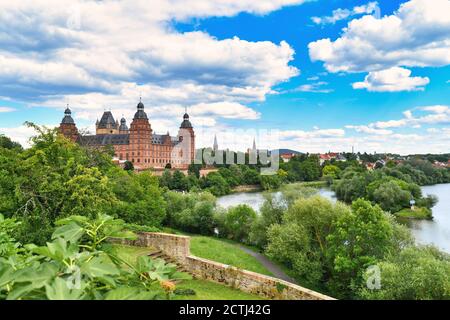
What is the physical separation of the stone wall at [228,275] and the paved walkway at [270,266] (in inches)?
233

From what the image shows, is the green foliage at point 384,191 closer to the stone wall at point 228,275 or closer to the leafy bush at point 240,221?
the leafy bush at point 240,221

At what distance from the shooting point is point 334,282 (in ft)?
48.6

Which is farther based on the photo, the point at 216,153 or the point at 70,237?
the point at 216,153

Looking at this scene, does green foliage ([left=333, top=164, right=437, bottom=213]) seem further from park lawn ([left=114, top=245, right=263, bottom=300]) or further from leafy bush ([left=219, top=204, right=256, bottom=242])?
park lawn ([left=114, top=245, right=263, bottom=300])

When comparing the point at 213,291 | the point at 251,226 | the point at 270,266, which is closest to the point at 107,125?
the point at 251,226

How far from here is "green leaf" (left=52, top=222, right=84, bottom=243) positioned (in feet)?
4.60

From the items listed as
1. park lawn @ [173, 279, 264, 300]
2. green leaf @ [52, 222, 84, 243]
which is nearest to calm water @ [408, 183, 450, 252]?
park lawn @ [173, 279, 264, 300]

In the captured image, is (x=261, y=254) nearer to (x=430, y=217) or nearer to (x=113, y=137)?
(x=430, y=217)

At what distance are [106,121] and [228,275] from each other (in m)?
94.3

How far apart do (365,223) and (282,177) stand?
49007mm

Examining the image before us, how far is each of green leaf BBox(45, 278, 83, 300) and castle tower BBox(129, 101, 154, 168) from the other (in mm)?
82594

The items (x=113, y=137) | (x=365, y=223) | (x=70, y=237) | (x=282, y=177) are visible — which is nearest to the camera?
(x=70, y=237)
